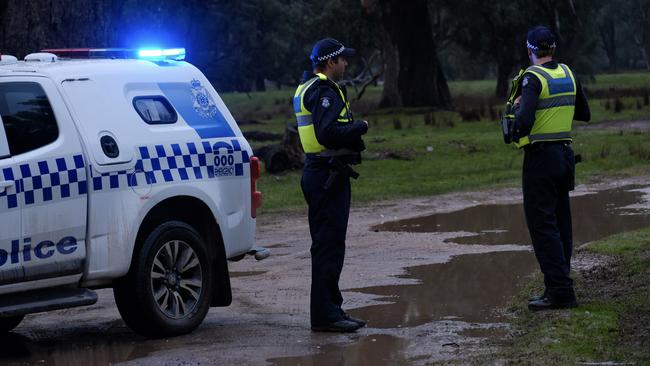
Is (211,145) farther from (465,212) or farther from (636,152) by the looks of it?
(636,152)

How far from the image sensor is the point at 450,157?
82.9 feet

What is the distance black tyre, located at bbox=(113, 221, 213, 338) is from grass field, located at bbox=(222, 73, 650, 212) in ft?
30.1

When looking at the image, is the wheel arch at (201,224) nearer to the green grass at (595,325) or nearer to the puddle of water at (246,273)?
the green grass at (595,325)

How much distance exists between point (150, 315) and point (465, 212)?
865cm

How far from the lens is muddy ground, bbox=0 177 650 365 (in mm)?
8602

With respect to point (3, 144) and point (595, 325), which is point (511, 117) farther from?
point (3, 144)

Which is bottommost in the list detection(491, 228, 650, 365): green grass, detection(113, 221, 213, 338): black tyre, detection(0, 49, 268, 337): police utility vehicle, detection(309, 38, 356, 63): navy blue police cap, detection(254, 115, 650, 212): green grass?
detection(254, 115, 650, 212): green grass

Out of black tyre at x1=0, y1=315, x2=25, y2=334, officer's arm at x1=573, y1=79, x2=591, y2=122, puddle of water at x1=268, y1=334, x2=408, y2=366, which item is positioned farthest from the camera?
officer's arm at x1=573, y1=79, x2=591, y2=122

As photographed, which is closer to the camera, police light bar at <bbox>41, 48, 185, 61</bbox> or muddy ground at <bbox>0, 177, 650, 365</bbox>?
muddy ground at <bbox>0, 177, 650, 365</bbox>

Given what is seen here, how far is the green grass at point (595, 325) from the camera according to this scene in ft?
25.8

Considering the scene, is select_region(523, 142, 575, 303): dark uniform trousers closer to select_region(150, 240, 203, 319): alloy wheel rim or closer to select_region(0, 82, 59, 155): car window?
select_region(150, 240, 203, 319): alloy wheel rim

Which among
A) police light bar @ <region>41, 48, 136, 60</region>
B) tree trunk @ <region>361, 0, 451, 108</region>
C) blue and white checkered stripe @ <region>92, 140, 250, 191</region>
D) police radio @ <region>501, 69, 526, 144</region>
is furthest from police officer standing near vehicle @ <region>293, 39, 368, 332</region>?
tree trunk @ <region>361, 0, 451, 108</region>

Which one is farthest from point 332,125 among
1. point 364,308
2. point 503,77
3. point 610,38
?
point 610,38

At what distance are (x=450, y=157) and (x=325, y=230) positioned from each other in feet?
52.6
